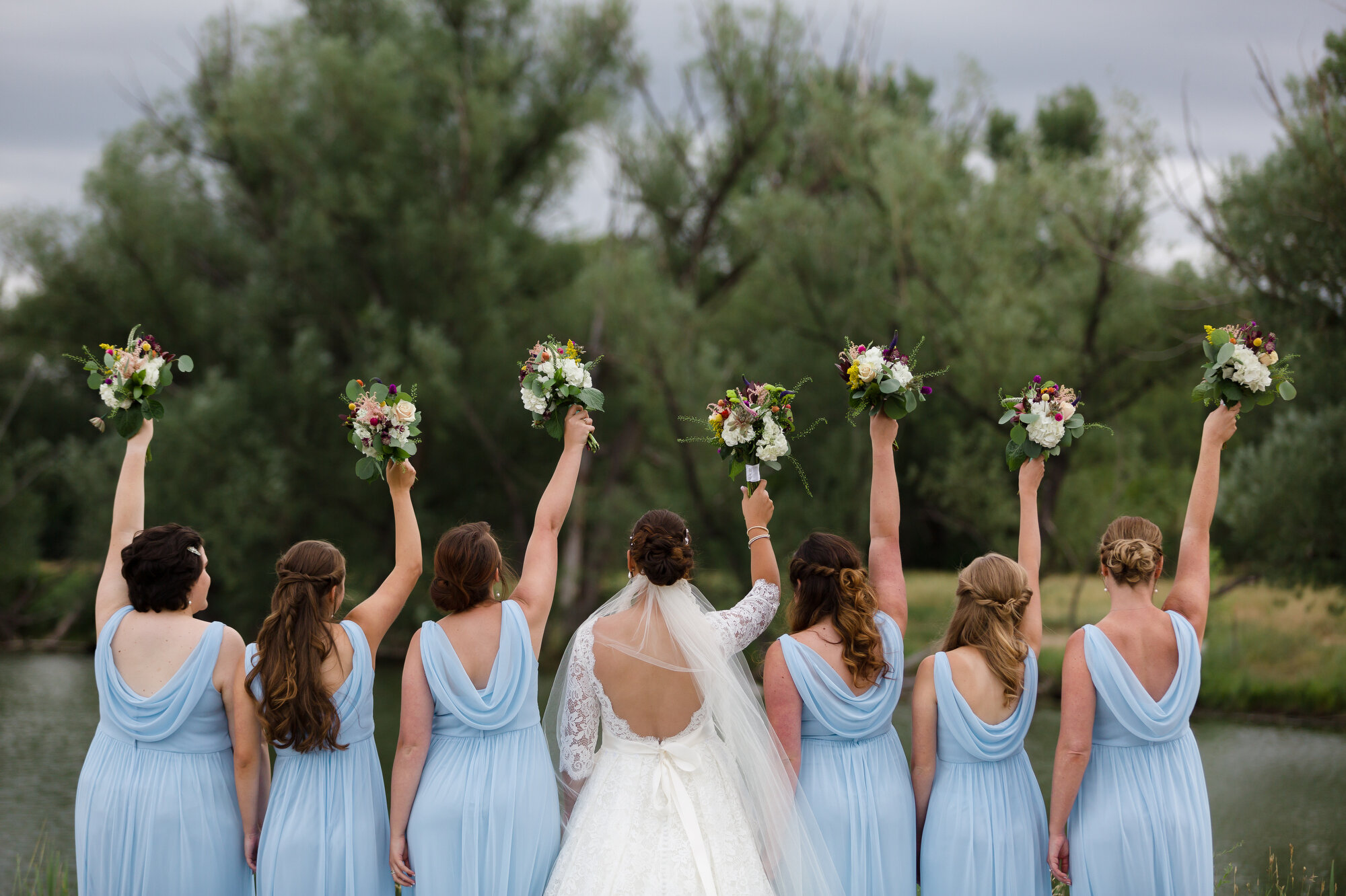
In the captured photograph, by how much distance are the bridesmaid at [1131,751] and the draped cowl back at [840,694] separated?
574mm

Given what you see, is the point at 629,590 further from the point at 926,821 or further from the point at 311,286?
the point at 311,286

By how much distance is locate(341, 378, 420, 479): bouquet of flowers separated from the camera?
3781 millimetres

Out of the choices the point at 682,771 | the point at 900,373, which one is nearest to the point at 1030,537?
the point at 900,373

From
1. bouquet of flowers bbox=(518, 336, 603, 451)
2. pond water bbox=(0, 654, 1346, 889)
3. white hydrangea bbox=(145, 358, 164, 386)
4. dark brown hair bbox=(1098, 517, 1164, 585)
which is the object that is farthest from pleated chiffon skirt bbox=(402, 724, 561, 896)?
pond water bbox=(0, 654, 1346, 889)

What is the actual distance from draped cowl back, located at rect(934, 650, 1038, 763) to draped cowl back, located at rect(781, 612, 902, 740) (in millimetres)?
155

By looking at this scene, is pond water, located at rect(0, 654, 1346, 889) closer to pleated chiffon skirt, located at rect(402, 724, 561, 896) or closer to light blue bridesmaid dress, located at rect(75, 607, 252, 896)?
light blue bridesmaid dress, located at rect(75, 607, 252, 896)

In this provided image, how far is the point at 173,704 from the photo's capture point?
3.42 meters

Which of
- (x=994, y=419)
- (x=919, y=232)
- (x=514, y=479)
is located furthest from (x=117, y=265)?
(x=994, y=419)

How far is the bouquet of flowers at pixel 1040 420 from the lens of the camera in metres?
3.94

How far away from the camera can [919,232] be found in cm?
1482

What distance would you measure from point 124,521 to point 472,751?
1.46 metres

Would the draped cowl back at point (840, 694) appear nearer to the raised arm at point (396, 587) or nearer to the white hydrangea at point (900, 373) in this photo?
the white hydrangea at point (900, 373)

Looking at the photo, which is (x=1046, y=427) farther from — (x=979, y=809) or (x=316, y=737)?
(x=316, y=737)

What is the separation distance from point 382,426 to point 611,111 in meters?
14.7
